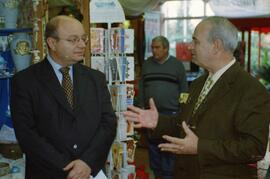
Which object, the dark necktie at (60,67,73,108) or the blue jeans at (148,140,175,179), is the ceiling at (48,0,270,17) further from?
the dark necktie at (60,67,73,108)

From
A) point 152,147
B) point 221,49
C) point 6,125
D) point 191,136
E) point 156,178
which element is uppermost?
point 221,49

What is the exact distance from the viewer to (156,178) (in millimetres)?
5672

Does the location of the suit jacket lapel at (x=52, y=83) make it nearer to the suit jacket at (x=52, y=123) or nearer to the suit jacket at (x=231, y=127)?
the suit jacket at (x=52, y=123)

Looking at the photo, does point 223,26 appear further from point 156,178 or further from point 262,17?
point 262,17

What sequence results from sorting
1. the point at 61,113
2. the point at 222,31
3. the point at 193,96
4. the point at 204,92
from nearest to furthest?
1. the point at 222,31
2. the point at 204,92
3. the point at 193,96
4. the point at 61,113

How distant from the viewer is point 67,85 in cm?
287

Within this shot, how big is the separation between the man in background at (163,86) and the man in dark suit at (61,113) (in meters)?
2.66

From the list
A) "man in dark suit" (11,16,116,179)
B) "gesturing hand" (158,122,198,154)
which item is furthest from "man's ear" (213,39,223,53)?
"man in dark suit" (11,16,116,179)

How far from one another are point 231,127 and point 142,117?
53 cm

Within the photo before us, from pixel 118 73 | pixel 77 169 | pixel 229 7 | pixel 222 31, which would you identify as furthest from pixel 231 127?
pixel 229 7

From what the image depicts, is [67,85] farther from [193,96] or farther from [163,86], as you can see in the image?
[163,86]

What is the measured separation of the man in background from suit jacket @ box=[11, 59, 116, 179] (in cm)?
272

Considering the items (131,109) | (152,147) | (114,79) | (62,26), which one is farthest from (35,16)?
(152,147)

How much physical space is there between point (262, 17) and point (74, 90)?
530 centimetres
